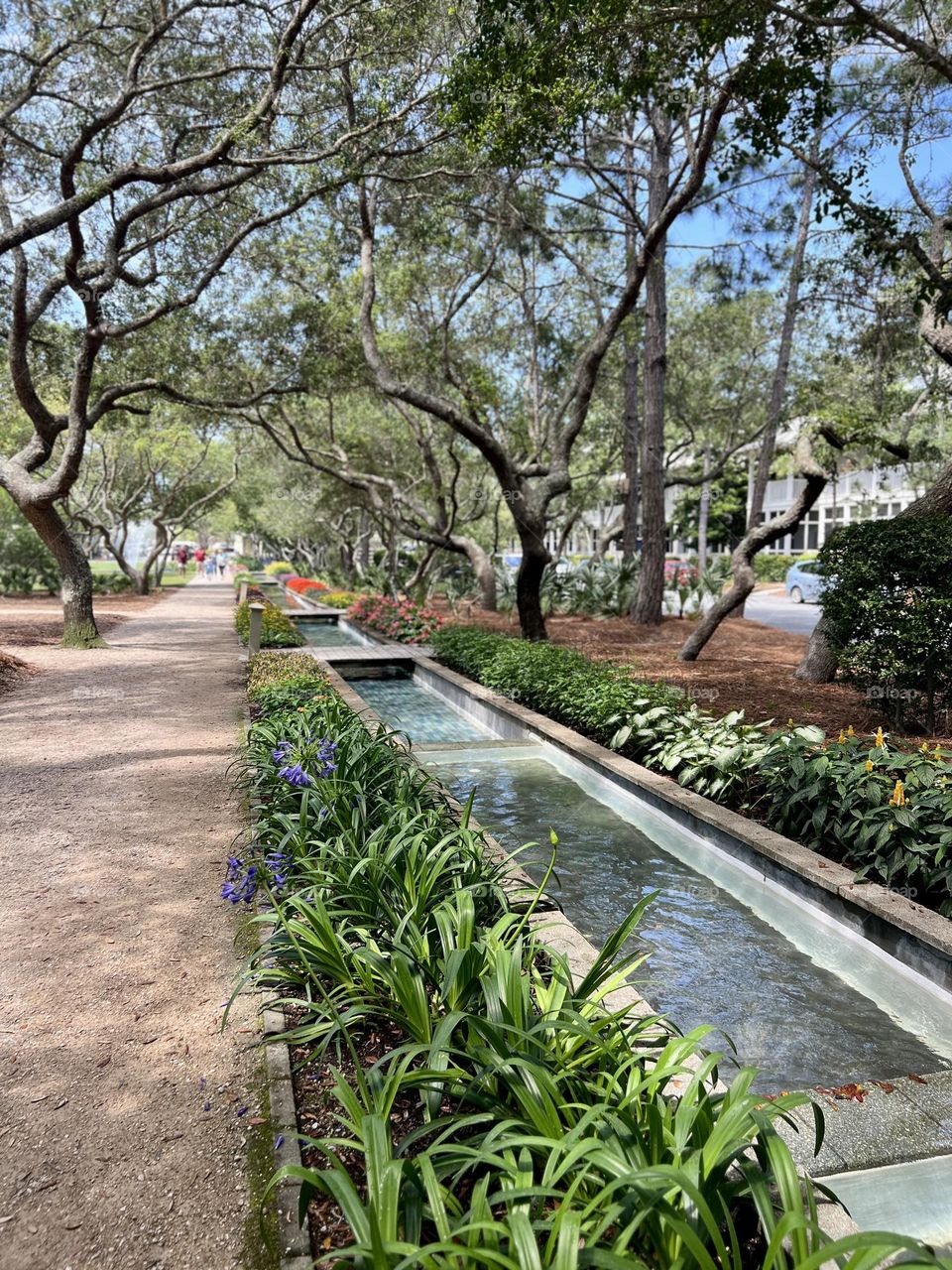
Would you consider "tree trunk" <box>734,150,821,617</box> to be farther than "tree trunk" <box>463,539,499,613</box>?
No

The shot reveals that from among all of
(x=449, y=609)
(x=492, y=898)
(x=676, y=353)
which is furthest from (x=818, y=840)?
(x=676, y=353)

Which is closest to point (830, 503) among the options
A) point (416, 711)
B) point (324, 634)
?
point (324, 634)

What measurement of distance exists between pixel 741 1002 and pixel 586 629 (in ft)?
38.8

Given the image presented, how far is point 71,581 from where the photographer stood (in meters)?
13.2

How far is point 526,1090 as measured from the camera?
201 cm

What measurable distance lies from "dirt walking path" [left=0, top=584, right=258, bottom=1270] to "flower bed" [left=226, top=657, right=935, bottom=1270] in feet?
0.77

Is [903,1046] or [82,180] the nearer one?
[903,1046]

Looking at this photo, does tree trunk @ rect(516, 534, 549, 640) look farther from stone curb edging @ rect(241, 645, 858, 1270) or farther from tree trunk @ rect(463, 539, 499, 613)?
stone curb edging @ rect(241, 645, 858, 1270)

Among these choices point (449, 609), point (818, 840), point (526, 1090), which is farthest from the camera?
point (449, 609)

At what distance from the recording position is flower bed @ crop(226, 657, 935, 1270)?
1.60 metres

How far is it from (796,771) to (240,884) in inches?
124

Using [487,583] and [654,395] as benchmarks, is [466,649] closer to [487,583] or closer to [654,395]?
[654,395]

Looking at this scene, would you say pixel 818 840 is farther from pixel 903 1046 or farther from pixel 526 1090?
pixel 526 1090

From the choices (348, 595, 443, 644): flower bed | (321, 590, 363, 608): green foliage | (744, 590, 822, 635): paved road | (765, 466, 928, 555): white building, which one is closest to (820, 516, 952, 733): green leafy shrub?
(348, 595, 443, 644): flower bed
